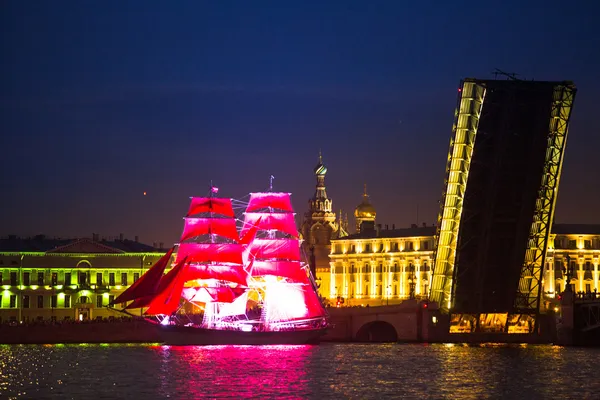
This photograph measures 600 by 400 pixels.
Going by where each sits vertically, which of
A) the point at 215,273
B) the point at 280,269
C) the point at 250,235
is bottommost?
the point at 215,273

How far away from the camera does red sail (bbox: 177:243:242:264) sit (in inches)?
3757

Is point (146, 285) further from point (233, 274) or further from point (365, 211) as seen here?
point (365, 211)

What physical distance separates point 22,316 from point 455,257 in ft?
151

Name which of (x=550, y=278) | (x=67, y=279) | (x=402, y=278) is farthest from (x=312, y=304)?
(x=67, y=279)

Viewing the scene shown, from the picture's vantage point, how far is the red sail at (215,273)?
311 feet

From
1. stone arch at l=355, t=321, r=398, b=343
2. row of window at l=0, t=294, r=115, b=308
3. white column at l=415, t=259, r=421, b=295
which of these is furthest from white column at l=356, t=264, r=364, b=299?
stone arch at l=355, t=321, r=398, b=343

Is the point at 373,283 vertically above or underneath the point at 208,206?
underneath

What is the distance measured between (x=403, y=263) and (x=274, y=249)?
23087mm

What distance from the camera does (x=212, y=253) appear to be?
9562 cm

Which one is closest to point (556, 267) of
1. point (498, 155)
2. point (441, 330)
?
point (441, 330)

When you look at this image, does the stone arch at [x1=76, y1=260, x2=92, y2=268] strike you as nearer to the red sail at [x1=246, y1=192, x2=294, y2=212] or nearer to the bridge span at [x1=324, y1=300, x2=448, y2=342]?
the red sail at [x1=246, y1=192, x2=294, y2=212]

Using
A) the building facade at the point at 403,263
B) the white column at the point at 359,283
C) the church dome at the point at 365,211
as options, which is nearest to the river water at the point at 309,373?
the building facade at the point at 403,263

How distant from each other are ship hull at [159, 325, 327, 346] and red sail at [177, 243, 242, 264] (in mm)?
4227

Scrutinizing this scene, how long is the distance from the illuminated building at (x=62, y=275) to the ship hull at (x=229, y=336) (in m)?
21.8
